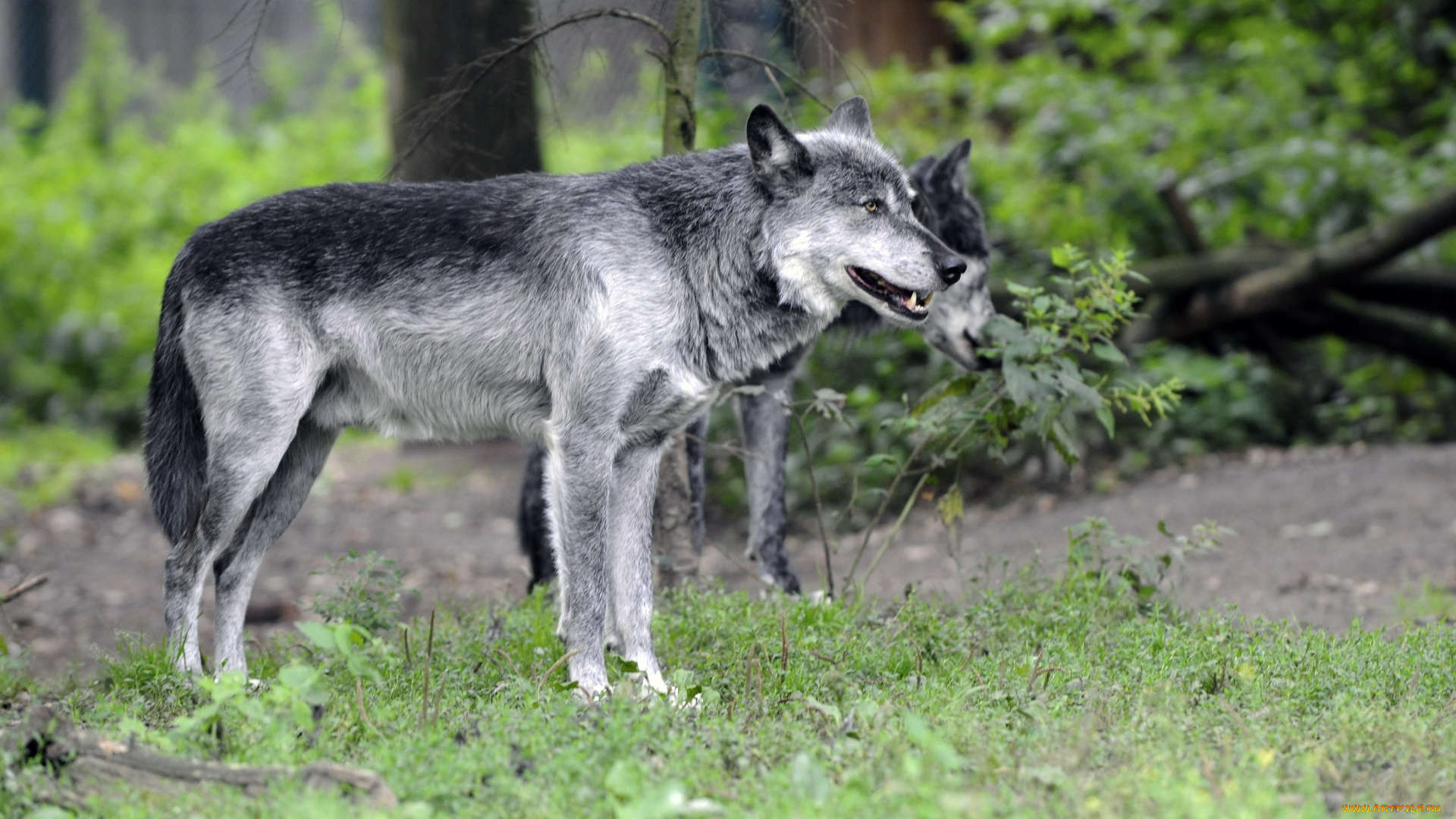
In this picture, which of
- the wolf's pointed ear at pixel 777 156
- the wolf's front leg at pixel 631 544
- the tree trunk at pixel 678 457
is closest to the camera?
the wolf's pointed ear at pixel 777 156

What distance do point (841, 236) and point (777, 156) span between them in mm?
340

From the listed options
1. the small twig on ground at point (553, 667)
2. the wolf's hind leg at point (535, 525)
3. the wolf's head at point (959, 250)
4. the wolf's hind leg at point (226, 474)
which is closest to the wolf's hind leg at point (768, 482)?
the wolf's head at point (959, 250)

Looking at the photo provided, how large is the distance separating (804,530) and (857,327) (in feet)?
7.84

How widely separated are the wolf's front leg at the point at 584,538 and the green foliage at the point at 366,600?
34.9 inches

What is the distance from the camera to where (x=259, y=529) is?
4617mm

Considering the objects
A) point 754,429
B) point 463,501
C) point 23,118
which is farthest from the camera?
point 23,118

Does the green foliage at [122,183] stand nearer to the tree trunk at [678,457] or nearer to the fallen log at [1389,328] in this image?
the tree trunk at [678,457]

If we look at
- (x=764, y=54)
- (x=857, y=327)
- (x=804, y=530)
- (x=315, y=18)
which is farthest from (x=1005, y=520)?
(x=315, y=18)

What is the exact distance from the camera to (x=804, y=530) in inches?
336

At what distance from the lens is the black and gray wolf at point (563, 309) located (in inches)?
161

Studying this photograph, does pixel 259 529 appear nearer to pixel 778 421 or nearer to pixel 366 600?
pixel 366 600

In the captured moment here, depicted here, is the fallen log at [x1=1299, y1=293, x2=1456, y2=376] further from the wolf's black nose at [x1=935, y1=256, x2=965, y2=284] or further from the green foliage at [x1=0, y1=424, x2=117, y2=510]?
the green foliage at [x1=0, y1=424, x2=117, y2=510]

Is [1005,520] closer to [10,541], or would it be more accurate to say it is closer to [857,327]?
[857,327]

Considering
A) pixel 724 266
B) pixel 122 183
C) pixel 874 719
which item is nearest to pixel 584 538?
pixel 724 266
